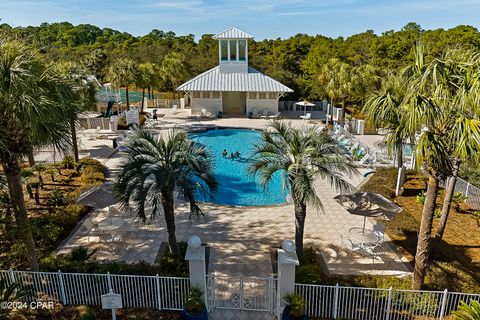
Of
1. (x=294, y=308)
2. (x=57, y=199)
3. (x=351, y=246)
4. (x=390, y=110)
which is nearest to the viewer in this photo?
(x=294, y=308)

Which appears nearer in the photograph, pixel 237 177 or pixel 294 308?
pixel 294 308

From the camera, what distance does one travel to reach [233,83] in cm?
3139

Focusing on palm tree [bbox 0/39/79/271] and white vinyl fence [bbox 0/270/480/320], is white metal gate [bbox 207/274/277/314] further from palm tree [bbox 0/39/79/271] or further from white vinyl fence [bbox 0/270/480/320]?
palm tree [bbox 0/39/79/271]

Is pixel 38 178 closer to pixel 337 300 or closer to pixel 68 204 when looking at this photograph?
pixel 68 204

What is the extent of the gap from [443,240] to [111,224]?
36.7 ft

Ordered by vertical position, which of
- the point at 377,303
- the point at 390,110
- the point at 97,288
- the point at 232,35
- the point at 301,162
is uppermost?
the point at 232,35

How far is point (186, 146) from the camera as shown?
9.36 meters

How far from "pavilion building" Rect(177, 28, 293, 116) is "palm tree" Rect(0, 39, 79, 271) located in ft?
77.0

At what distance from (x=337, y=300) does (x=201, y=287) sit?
324 cm

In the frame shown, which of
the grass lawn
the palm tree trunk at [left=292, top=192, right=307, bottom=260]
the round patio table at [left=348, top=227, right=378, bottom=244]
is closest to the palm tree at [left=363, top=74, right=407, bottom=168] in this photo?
the grass lawn

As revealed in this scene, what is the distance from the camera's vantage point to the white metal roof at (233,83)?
30719 millimetres

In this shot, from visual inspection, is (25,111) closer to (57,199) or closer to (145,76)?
(57,199)

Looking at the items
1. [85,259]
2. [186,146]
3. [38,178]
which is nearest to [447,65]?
[186,146]

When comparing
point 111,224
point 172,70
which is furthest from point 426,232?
point 172,70
